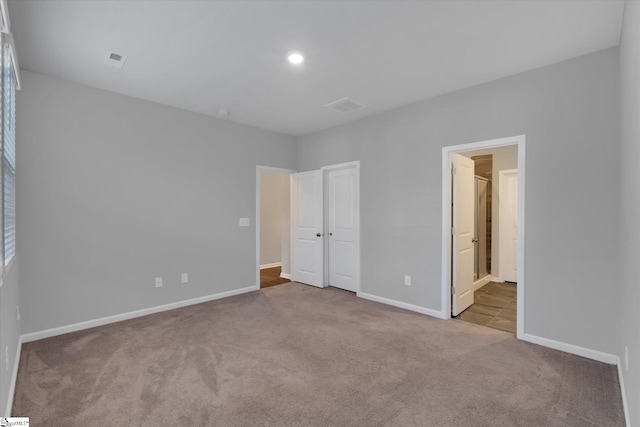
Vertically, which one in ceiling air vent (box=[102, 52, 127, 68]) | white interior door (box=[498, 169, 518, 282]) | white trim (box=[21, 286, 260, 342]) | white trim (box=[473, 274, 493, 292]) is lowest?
white trim (box=[473, 274, 493, 292])

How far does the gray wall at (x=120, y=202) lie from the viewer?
3.15 m

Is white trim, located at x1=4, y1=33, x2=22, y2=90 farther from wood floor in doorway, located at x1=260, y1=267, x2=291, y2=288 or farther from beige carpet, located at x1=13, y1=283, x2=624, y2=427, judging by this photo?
wood floor in doorway, located at x1=260, y1=267, x2=291, y2=288

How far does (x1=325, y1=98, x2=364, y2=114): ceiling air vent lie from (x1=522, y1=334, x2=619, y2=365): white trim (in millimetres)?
3226

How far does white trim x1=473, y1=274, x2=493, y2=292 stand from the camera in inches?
207

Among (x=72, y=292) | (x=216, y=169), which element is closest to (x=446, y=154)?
(x=216, y=169)

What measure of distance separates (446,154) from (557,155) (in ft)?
3.58

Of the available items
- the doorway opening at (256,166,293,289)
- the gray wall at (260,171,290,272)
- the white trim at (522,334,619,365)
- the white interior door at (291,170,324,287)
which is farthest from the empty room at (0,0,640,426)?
the gray wall at (260,171,290,272)

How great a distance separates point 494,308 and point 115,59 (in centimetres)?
522

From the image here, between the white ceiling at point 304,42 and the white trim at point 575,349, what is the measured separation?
263 cm

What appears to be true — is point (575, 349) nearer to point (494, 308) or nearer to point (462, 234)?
point (494, 308)

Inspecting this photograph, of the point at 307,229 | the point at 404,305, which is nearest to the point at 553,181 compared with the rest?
the point at 404,305

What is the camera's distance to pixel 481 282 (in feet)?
17.9

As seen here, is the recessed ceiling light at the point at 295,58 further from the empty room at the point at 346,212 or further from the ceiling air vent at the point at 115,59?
the ceiling air vent at the point at 115,59

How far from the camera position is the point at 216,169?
459cm
